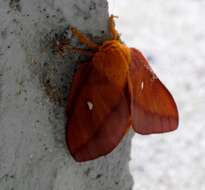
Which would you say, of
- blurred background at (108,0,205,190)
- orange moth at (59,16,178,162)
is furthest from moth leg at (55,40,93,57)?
blurred background at (108,0,205,190)

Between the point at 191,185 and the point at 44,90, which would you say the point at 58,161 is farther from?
the point at 191,185

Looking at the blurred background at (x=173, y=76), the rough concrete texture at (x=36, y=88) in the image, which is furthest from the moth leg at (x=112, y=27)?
the blurred background at (x=173, y=76)

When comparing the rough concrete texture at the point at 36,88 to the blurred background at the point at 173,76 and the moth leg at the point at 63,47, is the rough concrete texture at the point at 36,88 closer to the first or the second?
the moth leg at the point at 63,47

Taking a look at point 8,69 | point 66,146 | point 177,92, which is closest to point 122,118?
point 66,146

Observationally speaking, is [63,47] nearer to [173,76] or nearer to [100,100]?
[100,100]

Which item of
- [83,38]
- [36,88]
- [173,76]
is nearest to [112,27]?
[83,38]

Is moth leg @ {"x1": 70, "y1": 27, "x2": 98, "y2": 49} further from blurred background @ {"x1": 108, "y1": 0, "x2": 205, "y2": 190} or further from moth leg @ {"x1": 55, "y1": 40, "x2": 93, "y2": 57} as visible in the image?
blurred background @ {"x1": 108, "y1": 0, "x2": 205, "y2": 190}
